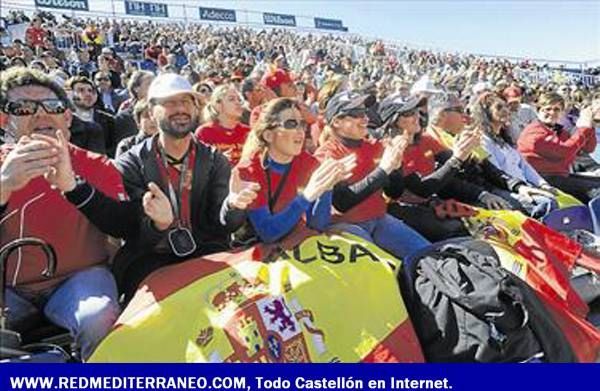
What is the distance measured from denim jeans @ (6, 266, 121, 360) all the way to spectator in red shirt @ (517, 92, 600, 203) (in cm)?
422

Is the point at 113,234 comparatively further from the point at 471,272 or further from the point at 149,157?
the point at 471,272

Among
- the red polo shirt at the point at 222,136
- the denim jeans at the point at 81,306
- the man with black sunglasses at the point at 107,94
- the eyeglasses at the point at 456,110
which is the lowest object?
the denim jeans at the point at 81,306

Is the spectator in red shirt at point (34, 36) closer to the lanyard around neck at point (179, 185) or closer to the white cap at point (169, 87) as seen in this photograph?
the white cap at point (169, 87)

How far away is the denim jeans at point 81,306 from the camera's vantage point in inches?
94.3

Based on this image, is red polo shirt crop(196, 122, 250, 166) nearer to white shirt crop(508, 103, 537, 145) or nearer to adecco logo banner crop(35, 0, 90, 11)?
white shirt crop(508, 103, 537, 145)

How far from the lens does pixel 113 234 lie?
272cm

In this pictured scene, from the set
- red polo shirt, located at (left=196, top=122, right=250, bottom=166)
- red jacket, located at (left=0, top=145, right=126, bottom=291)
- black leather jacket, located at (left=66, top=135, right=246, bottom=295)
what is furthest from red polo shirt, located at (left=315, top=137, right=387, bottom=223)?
red jacket, located at (left=0, top=145, right=126, bottom=291)

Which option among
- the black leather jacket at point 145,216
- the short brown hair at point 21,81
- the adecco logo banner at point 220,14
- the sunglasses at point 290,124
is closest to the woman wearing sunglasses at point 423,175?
the sunglasses at point 290,124

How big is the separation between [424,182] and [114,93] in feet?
19.4

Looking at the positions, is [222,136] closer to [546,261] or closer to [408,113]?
[408,113]

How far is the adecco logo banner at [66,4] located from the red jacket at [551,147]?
2082 centimetres

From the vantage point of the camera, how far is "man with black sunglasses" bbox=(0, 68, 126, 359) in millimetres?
2502

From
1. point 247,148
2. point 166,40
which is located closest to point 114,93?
point 247,148

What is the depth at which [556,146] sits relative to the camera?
5504 mm
